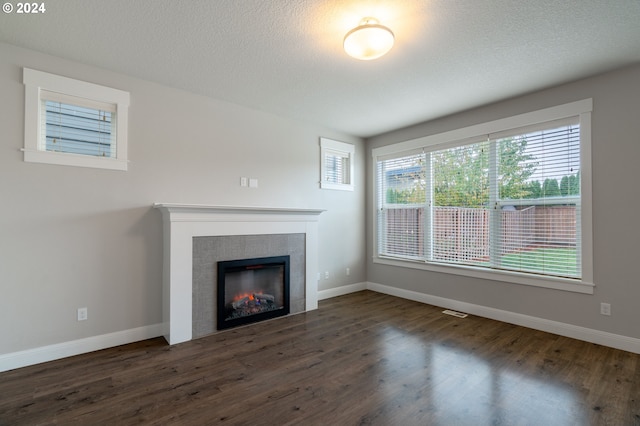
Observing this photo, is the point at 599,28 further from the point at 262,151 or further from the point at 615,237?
the point at 262,151

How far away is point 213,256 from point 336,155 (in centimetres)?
274

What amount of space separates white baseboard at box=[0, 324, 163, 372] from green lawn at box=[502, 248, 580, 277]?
13.9 ft

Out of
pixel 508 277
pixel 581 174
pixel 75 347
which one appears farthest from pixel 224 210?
pixel 581 174

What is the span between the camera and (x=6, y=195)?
2561mm

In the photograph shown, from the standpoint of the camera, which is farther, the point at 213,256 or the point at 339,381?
the point at 213,256

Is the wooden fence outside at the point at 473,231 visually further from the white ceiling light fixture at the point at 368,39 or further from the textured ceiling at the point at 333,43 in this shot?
the white ceiling light fixture at the point at 368,39

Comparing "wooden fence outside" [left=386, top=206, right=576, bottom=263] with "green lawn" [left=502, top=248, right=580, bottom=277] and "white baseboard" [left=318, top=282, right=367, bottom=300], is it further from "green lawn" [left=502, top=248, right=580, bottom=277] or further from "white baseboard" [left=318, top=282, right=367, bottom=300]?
"white baseboard" [left=318, top=282, right=367, bottom=300]

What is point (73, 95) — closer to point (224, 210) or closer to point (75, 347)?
point (224, 210)

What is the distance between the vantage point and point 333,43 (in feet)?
8.36

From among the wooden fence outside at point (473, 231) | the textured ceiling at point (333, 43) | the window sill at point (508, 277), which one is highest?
the textured ceiling at point (333, 43)

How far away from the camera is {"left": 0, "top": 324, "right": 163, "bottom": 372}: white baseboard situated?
8.39 ft

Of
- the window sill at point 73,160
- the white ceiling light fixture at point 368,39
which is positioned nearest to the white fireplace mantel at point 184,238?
the window sill at point 73,160

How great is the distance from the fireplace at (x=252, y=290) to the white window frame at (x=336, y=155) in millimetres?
1582

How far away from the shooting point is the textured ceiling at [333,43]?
2.14 metres
